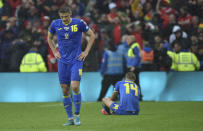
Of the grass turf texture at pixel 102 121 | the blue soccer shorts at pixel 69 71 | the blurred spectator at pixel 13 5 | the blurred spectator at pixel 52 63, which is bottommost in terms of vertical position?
the grass turf texture at pixel 102 121

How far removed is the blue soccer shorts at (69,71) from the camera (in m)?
9.80

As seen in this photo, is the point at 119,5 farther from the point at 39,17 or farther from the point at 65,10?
the point at 65,10

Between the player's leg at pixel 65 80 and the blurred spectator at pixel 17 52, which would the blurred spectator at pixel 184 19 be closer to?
the blurred spectator at pixel 17 52

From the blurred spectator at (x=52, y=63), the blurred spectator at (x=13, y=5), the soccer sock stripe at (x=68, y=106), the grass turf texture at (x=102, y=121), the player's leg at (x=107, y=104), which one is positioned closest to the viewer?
the grass turf texture at (x=102, y=121)

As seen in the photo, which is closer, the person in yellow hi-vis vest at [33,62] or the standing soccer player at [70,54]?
the standing soccer player at [70,54]

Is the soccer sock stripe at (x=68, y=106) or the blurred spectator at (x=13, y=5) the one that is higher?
the blurred spectator at (x=13, y=5)

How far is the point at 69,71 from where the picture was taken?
390 inches

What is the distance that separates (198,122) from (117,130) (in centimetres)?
223

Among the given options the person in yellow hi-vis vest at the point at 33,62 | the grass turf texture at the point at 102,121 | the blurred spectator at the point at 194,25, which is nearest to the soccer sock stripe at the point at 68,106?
the grass turf texture at the point at 102,121

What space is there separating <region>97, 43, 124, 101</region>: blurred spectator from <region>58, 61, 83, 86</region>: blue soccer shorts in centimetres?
741

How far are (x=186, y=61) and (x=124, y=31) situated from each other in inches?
122

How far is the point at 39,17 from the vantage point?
69.9 feet

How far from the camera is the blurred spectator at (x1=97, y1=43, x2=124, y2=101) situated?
17.4 metres

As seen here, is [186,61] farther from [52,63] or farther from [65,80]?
[65,80]
